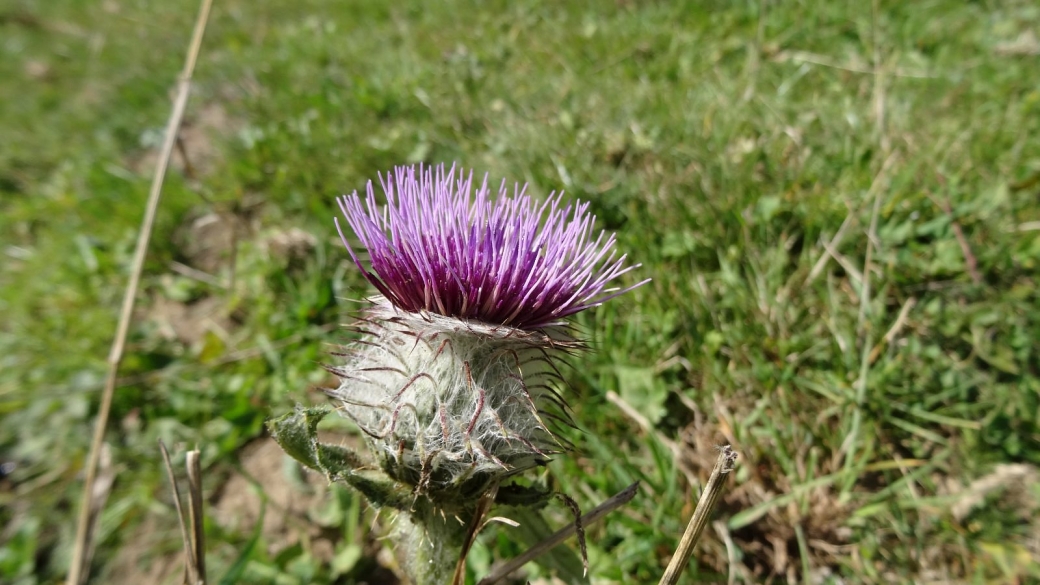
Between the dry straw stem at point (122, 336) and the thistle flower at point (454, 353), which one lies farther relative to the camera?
the dry straw stem at point (122, 336)

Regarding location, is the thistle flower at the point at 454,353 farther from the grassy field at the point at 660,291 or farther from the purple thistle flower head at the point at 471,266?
the grassy field at the point at 660,291

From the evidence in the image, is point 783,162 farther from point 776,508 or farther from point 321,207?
point 321,207

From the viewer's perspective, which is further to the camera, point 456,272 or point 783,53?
point 783,53

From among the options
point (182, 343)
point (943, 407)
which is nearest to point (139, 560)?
point (182, 343)

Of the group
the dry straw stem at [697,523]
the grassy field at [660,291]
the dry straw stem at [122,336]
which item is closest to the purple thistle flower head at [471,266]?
the grassy field at [660,291]

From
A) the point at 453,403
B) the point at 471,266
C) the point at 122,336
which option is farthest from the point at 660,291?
the point at 122,336

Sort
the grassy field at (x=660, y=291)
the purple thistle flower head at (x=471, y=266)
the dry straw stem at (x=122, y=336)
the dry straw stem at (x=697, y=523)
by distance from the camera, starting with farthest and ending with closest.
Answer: the grassy field at (x=660, y=291), the dry straw stem at (x=122, y=336), the purple thistle flower head at (x=471, y=266), the dry straw stem at (x=697, y=523)

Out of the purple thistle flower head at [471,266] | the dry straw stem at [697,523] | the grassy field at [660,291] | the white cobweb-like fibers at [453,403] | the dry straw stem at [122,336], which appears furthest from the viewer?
the grassy field at [660,291]

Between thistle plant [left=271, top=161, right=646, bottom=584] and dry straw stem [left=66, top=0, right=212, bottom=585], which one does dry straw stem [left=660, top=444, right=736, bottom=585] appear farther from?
dry straw stem [left=66, top=0, right=212, bottom=585]
